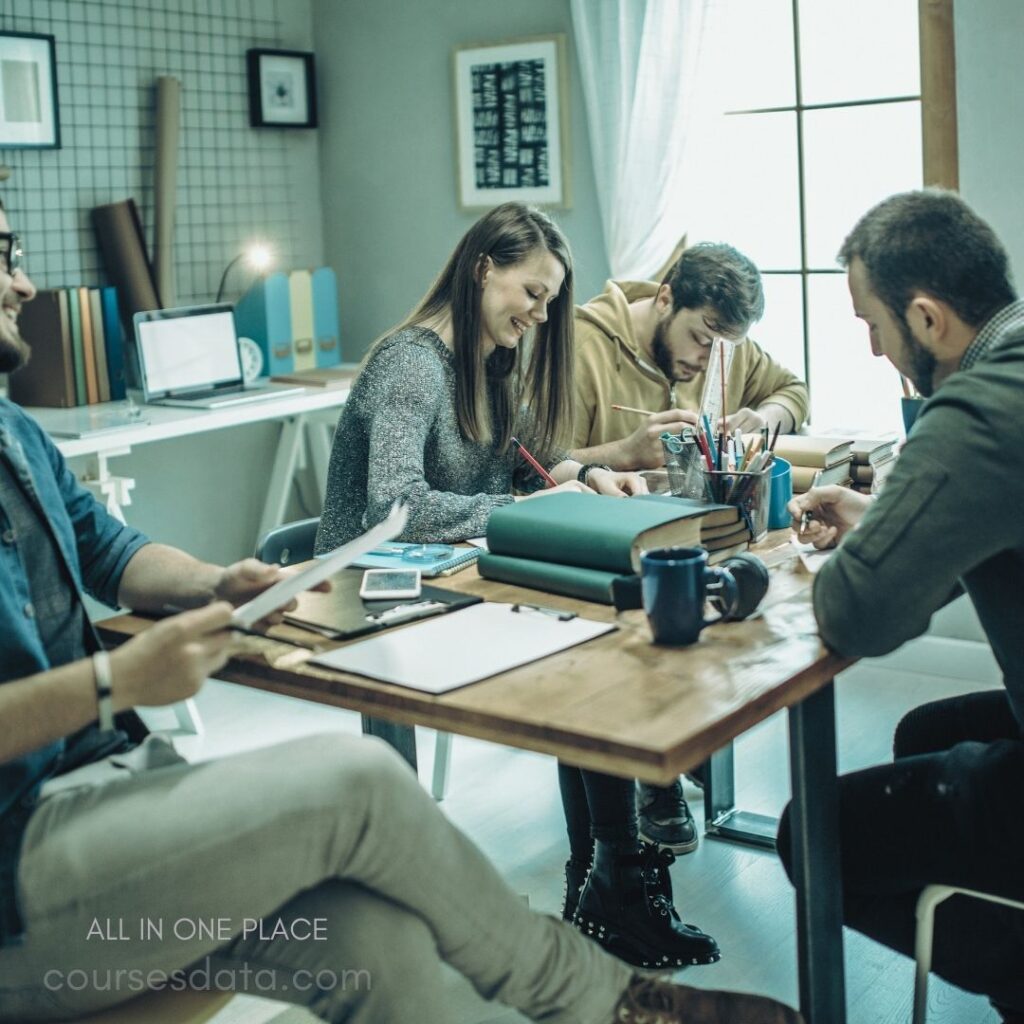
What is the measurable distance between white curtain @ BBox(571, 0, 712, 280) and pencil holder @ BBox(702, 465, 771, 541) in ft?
6.95

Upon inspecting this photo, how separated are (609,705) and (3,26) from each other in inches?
133

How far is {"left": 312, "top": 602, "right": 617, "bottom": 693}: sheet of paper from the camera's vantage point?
1.49 meters

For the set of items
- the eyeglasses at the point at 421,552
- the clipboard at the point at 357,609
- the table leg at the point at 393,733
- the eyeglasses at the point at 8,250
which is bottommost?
the table leg at the point at 393,733

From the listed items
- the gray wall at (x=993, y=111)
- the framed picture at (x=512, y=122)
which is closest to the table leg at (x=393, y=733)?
the gray wall at (x=993, y=111)

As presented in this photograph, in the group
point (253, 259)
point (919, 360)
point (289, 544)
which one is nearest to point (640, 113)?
point (253, 259)

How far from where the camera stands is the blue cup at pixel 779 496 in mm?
2148

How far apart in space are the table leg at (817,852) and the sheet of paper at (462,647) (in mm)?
263

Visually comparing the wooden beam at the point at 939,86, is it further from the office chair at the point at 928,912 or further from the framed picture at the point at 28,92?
the framed picture at the point at 28,92

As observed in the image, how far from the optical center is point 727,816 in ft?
9.13

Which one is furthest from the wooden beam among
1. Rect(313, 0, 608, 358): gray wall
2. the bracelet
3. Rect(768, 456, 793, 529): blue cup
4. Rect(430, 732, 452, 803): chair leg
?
the bracelet

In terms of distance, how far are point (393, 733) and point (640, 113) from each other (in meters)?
2.43

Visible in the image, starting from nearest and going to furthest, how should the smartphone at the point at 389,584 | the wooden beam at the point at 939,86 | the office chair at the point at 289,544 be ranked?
the smartphone at the point at 389,584 < the office chair at the point at 289,544 < the wooden beam at the point at 939,86

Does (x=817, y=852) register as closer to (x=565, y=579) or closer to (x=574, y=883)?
(x=565, y=579)

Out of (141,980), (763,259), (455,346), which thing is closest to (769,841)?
(455,346)
